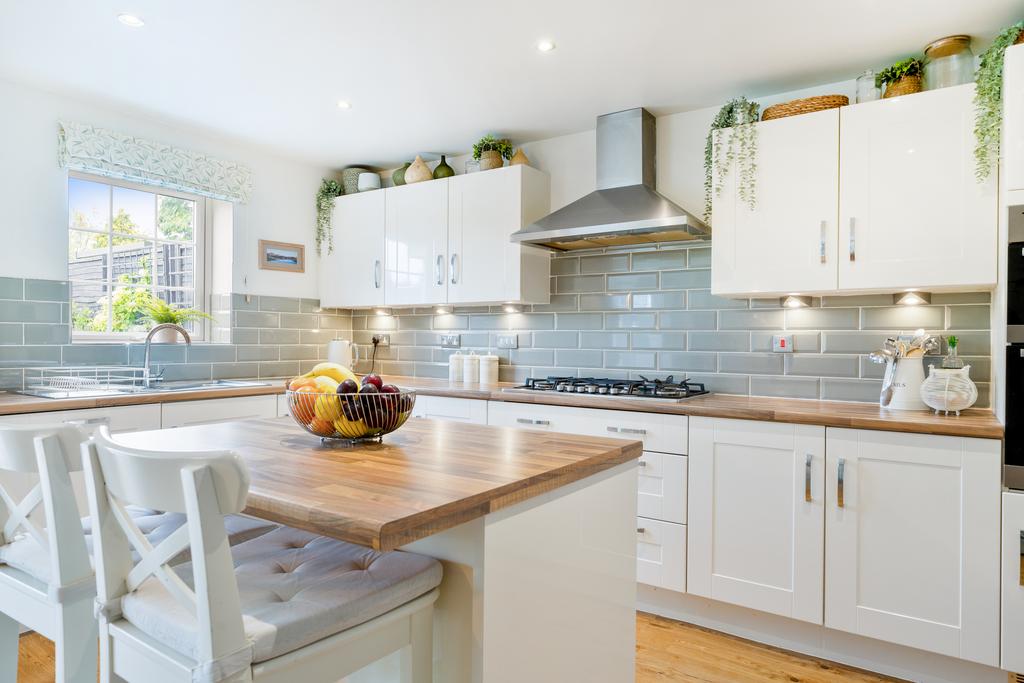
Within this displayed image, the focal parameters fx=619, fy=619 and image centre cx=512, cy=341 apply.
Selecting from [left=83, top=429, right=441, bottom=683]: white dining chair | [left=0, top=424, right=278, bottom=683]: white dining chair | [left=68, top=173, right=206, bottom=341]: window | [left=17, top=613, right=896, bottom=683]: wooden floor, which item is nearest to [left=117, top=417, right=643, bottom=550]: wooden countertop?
[left=83, top=429, right=441, bottom=683]: white dining chair

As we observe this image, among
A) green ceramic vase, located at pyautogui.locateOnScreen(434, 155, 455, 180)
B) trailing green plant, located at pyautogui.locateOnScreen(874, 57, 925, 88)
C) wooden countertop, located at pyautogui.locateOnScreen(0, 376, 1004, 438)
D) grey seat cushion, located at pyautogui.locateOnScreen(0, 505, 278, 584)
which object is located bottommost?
A: grey seat cushion, located at pyautogui.locateOnScreen(0, 505, 278, 584)

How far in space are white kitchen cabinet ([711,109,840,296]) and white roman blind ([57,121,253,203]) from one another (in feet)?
9.40

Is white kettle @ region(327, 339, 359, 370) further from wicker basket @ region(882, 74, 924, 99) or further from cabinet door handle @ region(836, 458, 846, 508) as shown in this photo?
wicker basket @ region(882, 74, 924, 99)

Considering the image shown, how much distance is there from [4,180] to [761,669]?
3945mm

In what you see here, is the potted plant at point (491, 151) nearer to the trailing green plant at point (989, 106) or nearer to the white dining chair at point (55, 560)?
the trailing green plant at point (989, 106)

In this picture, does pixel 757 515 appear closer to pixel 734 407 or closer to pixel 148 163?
pixel 734 407

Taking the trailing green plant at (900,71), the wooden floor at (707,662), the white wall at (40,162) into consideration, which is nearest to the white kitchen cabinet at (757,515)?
the wooden floor at (707,662)

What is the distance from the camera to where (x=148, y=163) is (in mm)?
3400

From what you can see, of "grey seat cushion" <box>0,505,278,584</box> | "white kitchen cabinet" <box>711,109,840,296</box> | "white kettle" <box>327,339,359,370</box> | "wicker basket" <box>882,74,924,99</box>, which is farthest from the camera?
"white kettle" <box>327,339,359,370</box>

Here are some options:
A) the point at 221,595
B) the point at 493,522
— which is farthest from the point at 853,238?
the point at 221,595

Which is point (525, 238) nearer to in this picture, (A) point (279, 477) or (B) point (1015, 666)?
(A) point (279, 477)

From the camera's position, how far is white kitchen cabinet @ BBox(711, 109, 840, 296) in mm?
2584

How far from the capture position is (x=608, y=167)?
3.31 meters

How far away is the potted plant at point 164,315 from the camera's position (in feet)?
10.8
